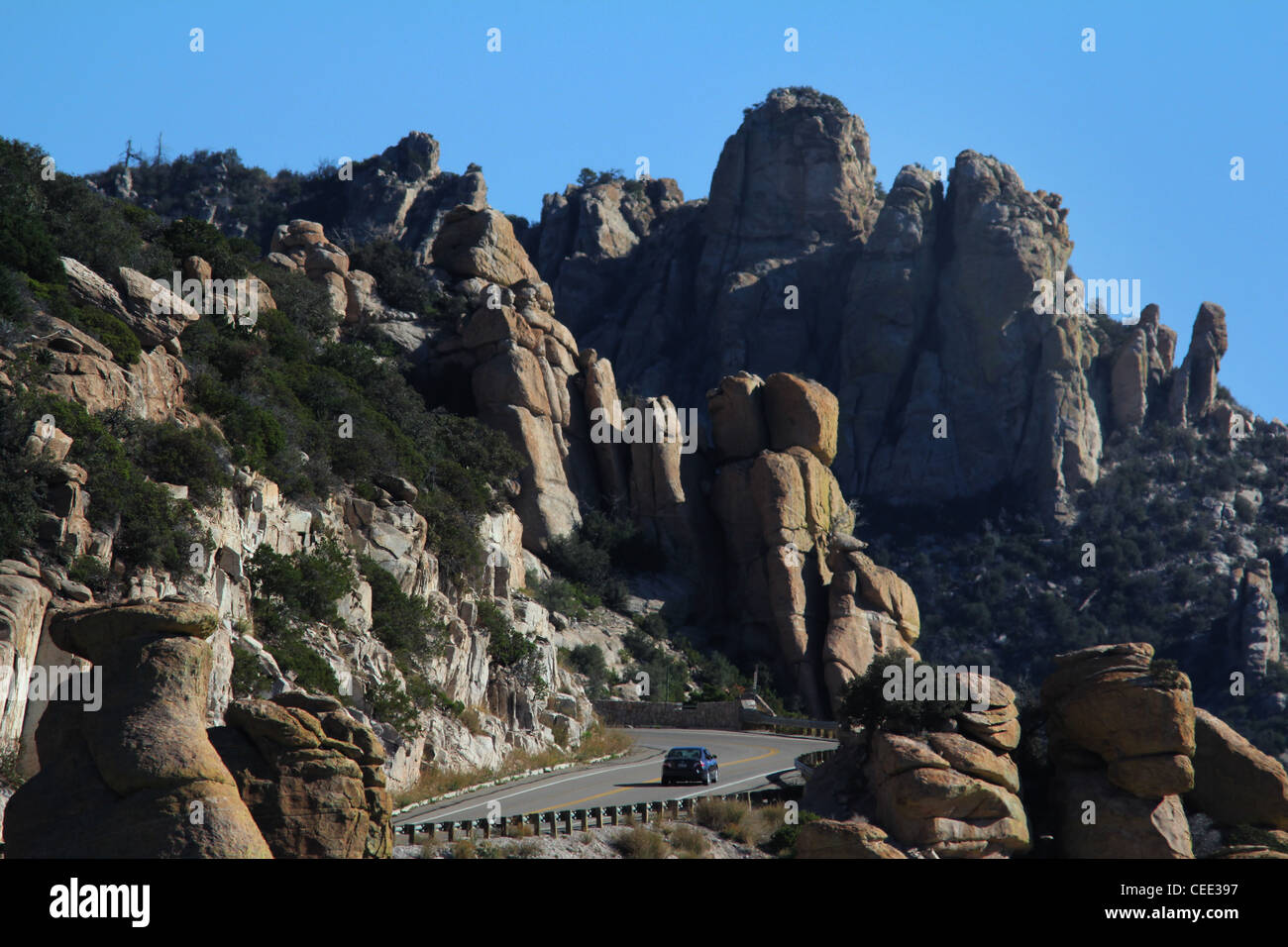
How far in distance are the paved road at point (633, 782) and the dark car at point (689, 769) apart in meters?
0.38

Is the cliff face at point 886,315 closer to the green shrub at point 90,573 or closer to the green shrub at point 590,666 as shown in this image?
the green shrub at point 590,666

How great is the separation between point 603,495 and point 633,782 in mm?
34885

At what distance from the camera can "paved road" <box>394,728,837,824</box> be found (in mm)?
30422

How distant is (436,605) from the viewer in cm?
4394

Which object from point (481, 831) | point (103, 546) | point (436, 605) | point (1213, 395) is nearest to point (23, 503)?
point (103, 546)

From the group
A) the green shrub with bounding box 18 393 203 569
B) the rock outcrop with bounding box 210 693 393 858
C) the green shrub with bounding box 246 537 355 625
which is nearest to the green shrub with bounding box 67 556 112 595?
the green shrub with bounding box 18 393 203 569

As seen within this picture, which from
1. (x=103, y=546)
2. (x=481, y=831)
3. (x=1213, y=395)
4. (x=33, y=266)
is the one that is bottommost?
(x=481, y=831)

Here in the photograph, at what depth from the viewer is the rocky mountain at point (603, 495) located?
24219 millimetres

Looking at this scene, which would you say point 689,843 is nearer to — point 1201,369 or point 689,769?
point 689,769

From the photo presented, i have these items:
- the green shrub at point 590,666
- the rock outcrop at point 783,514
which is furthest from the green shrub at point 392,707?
the rock outcrop at point 783,514

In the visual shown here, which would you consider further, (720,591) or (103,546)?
(720,591)

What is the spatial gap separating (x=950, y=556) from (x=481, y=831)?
266 ft

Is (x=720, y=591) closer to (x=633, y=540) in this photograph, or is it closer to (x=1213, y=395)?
(x=633, y=540)

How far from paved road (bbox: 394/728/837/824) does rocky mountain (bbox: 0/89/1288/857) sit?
2463 mm
